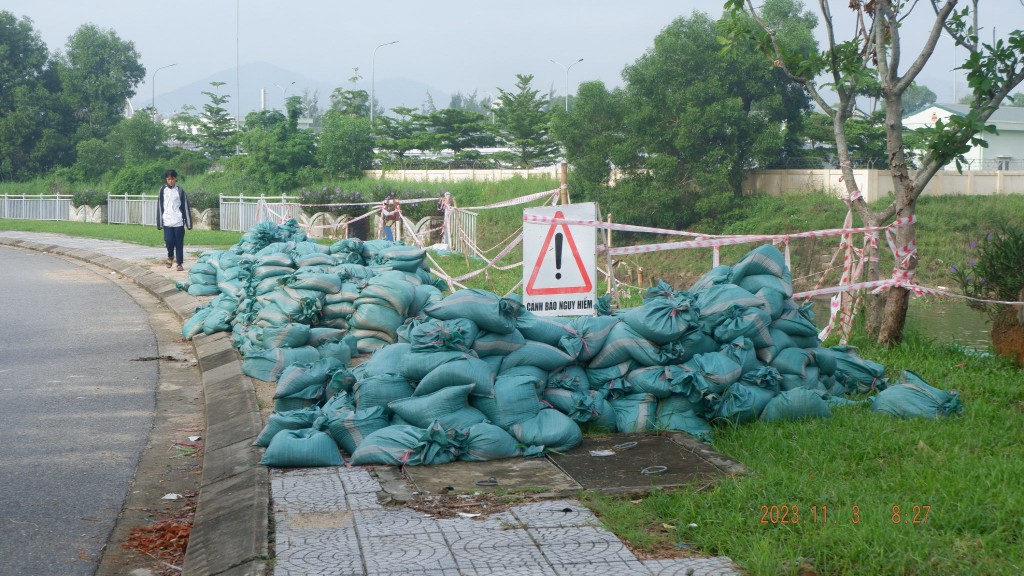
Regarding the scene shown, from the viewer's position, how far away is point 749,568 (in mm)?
3367

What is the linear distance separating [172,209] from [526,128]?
37471mm

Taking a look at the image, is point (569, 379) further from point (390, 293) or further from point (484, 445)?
Answer: point (390, 293)

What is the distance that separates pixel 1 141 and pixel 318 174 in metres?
23.7

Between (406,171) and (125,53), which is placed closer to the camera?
(406,171)

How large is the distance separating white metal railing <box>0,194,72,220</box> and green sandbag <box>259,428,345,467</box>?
4170 centimetres

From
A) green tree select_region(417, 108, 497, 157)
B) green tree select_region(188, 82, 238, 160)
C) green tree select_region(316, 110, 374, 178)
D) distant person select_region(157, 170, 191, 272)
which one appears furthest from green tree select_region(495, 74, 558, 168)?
distant person select_region(157, 170, 191, 272)

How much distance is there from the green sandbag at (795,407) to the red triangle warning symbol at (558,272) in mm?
1672

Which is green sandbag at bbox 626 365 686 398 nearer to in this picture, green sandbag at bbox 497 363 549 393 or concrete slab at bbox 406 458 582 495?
green sandbag at bbox 497 363 549 393

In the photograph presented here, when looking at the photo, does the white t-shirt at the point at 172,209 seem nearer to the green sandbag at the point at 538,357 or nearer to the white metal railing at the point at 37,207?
the green sandbag at the point at 538,357

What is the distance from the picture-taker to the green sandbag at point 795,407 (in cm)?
554

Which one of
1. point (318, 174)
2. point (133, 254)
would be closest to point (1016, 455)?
point (133, 254)

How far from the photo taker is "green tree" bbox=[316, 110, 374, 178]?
45.3 metres

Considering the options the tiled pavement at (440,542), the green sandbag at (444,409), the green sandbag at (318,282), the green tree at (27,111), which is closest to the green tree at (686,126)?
the green sandbag at (318,282)

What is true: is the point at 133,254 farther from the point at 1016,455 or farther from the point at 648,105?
the point at 648,105
